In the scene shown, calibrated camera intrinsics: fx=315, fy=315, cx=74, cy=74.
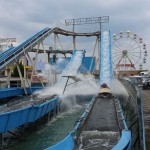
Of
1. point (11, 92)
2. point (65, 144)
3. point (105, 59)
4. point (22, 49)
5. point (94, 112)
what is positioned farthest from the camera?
point (105, 59)

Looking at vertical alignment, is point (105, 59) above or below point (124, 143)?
above

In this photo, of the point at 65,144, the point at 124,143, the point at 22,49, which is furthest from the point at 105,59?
the point at 124,143

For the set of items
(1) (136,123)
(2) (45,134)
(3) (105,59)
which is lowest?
(2) (45,134)

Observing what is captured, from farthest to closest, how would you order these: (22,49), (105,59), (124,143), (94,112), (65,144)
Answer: (105,59)
(22,49)
(94,112)
(65,144)
(124,143)

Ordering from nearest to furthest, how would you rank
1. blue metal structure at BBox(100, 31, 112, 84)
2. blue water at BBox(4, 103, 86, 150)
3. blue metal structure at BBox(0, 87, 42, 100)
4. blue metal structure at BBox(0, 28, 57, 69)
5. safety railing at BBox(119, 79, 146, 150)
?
1. safety railing at BBox(119, 79, 146, 150)
2. blue water at BBox(4, 103, 86, 150)
3. blue metal structure at BBox(0, 28, 57, 69)
4. blue metal structure at BBox(0, 87, 42, 100)
5. blue metal structure at BBox(100, 31, 112, 84)

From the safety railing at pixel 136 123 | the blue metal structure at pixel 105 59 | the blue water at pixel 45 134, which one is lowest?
the blue water at pixel 45 134

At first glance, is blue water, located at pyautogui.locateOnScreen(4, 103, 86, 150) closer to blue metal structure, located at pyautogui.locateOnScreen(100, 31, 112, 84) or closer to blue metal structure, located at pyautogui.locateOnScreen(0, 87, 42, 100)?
blue metal structure, located at pyautogui.locateOnScreen(0, 87, 42, 100)

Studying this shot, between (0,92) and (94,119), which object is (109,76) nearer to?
(0,92)

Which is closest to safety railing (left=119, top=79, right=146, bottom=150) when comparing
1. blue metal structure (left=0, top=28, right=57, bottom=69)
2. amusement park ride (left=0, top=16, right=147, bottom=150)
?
amusement park ride (left=0, top=16, right=147, bottom=150)

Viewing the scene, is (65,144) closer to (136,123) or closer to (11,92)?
(136,123)

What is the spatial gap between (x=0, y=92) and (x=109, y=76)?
11.8m

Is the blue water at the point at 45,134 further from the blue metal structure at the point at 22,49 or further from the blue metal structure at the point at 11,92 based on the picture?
the blue metal structure at the point at 22,49

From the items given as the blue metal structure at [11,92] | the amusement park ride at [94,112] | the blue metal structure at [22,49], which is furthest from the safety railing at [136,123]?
the blue metal structure at [11,92]

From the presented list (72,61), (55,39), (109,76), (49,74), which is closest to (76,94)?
(109,76)
